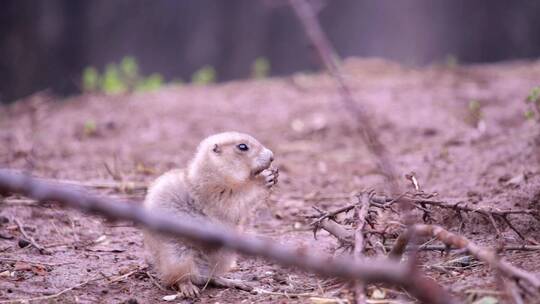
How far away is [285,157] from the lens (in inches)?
278

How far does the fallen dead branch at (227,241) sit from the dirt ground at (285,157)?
100 cm

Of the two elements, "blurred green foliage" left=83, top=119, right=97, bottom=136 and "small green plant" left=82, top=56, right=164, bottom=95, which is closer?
"blurred green foliage" left=83, top=119, right=97, bottom=136

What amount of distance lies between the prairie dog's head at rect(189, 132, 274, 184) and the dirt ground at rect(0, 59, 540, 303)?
549 mm

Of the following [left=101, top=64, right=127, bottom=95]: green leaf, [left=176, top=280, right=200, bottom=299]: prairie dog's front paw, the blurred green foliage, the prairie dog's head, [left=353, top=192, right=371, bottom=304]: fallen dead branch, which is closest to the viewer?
[left=353, top=192, right=371, bottom=304]: fallen dead branch

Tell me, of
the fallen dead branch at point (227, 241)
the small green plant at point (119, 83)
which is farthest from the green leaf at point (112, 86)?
the fallen dead branch at point (227, 241)

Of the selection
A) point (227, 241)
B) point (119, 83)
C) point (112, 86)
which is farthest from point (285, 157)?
point (227, 241)

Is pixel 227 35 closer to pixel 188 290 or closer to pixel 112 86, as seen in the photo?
pixel 112 86

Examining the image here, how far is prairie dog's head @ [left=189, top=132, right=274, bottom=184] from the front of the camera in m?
4.20

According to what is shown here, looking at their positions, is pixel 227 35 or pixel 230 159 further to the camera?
pixel 227 35

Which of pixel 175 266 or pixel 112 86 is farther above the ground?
pixel 112 86

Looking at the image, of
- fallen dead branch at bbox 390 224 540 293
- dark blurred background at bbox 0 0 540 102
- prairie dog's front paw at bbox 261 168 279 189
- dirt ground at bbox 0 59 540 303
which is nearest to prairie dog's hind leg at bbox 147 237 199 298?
dirt ground at bbox 0 59 540 303

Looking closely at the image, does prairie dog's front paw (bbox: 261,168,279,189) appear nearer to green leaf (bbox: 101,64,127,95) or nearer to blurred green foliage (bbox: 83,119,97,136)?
blurred green foliage (bbox: 83,119,97,136)

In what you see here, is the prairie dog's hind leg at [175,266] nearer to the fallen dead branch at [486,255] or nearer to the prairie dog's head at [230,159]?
the prairie dog's head at [230,159]

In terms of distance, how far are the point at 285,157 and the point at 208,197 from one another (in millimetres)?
3023
